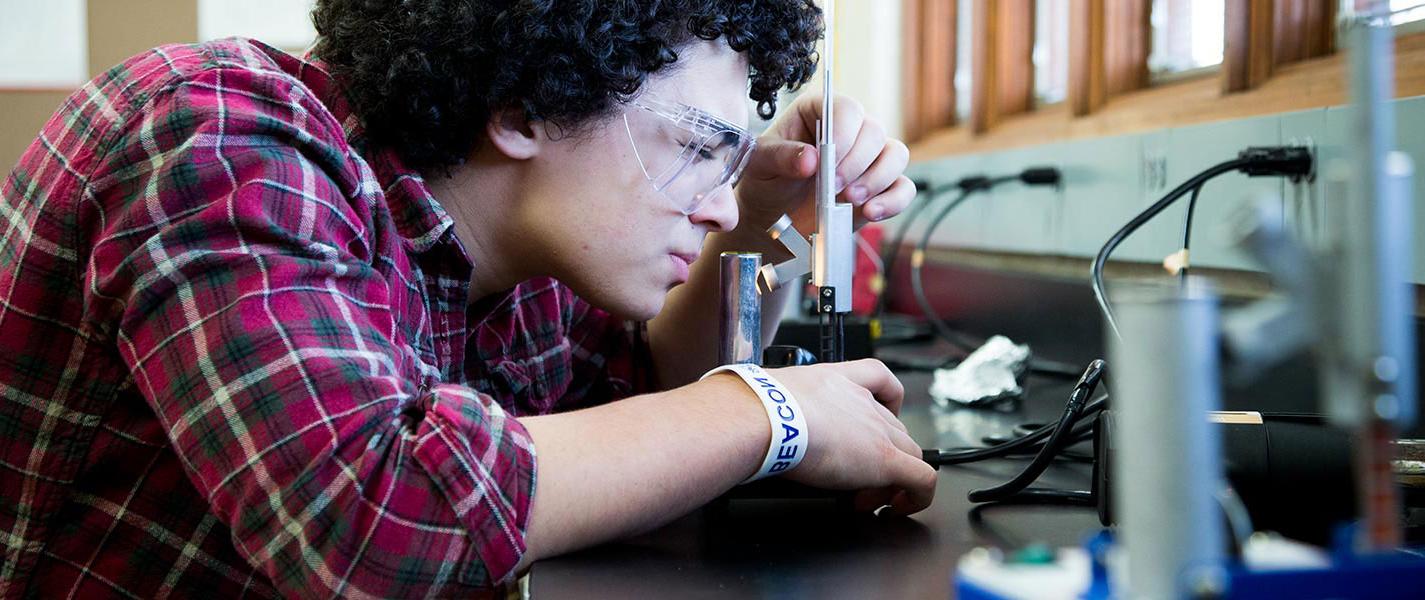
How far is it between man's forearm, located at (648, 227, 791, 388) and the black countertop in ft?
1.57

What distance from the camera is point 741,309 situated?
991mm

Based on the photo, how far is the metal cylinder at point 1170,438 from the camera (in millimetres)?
322

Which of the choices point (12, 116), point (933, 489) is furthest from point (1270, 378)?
point (12, 116)

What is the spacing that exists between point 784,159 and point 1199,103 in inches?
26.1

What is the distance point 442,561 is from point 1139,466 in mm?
473

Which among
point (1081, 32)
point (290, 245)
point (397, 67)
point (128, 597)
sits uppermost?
point (1081, 32)

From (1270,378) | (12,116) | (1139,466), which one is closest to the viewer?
(1139,466)

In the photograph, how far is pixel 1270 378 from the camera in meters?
1.22

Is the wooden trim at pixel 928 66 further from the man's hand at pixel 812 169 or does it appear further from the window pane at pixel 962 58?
the man's hand at pixel 812 169

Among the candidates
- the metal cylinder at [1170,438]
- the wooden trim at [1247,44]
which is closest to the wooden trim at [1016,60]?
the wooden trim at [1247,44]

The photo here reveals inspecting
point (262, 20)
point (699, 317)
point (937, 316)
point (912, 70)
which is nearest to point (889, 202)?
point (699, 317)

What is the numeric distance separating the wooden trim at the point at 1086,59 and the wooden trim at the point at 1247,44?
0.47 meters

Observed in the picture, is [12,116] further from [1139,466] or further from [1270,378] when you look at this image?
[1139,466]

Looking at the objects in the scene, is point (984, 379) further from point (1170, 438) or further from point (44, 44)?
point (44, 44)
